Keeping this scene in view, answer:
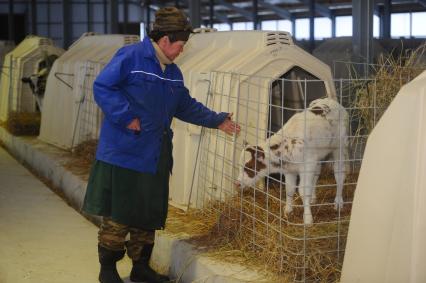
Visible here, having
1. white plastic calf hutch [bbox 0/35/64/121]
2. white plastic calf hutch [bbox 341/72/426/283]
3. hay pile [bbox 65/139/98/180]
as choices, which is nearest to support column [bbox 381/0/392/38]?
white plastic calf hutch [bbox 0/35/64/121]

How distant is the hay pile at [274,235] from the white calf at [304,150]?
139 millimetres

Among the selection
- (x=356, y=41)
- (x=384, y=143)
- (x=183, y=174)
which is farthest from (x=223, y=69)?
(x=356, y=41)

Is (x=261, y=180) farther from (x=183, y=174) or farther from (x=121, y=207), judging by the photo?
(x=121, y=207)

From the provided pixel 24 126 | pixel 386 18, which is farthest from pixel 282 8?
pixel 24 126

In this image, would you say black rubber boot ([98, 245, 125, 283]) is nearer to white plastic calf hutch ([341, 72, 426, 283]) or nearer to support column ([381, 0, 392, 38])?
white plastic calf hutch ([341, 72, 426, 283])

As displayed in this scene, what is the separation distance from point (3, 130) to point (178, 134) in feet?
21.1

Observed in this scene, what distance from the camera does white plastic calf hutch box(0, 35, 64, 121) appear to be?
12.0m

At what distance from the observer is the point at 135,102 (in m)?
4.18

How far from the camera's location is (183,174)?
5961 mm

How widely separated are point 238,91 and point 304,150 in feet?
3.09

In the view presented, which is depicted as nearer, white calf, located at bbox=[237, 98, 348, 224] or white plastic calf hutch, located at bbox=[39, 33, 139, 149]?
white calf, located at bbox=[237, 98, 348, 224]

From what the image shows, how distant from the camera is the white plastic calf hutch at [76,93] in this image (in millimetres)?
8688

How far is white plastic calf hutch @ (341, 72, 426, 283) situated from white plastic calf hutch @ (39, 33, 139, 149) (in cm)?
564

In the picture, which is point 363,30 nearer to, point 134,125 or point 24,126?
point 24,126
